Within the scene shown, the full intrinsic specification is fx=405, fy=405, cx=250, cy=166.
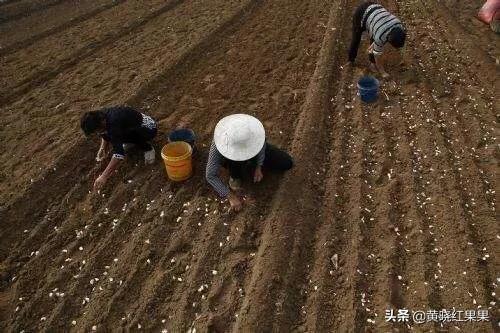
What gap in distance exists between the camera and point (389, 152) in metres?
5.54

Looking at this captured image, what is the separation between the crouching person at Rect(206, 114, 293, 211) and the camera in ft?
13.9

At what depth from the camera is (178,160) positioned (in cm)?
487

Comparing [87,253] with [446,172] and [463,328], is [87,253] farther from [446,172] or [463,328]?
[446,172]

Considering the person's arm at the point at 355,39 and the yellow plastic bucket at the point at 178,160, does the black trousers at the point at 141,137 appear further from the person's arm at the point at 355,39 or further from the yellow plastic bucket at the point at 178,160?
the person's arm at the point at 355,39

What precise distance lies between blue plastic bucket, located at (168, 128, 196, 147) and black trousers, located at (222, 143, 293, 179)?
84 centimetres

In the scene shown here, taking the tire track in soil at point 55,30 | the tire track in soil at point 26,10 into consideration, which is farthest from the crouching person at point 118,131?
the tire track in soil at point 26,10

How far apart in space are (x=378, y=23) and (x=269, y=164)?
3.22 meters

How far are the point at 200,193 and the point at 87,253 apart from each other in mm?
1448

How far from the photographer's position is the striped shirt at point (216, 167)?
4.54 metres

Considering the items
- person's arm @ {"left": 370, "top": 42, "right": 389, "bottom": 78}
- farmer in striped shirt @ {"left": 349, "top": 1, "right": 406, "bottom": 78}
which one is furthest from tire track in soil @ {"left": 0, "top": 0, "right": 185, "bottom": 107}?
person's arm @ {"left": 370, "top": 42, "right": 389, "bottom": 78}

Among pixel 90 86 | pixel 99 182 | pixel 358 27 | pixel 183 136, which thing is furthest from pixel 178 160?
pixel 358 27

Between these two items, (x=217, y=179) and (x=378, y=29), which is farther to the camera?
(x=378, y=29)

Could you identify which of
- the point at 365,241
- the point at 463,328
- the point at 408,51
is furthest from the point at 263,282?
the point at 408,51

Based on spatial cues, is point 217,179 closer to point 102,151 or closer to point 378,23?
point 102,151
